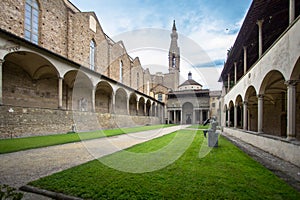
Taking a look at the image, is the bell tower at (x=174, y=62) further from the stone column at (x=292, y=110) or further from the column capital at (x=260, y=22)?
the stone column at (x=292, y=110)

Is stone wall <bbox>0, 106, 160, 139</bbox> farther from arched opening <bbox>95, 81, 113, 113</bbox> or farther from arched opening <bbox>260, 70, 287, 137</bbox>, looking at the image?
arched opening <bbox>260, 70, 287, 137</bbox>

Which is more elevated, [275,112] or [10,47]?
[10,47]

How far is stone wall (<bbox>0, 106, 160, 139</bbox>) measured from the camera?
10.0 metres

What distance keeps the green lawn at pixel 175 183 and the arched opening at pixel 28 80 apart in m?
12.0

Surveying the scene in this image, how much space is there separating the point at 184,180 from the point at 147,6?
1109cm

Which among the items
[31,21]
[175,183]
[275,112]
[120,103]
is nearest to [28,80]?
[31,21]

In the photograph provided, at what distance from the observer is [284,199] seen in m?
2.90

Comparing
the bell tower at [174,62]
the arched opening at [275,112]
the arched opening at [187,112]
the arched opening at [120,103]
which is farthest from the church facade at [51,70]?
the bell tower at [174,62]

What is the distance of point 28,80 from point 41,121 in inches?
242

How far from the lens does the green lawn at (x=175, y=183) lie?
309cm

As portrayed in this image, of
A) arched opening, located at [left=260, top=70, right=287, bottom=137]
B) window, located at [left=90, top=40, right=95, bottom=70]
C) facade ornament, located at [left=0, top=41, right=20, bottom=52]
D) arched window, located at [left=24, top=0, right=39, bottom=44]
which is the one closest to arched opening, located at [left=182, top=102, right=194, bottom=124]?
window, located at [left=90, top=40, right=95, bottom=70]

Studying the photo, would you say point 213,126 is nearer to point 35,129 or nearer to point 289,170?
point 289,170

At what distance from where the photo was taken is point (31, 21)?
53.4 feet

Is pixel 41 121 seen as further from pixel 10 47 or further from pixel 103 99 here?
pixel 103 99
